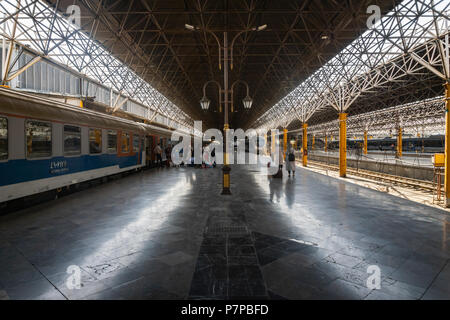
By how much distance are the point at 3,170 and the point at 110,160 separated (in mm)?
6010

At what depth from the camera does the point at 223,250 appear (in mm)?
4578

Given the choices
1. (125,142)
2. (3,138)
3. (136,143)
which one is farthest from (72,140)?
(136,143)

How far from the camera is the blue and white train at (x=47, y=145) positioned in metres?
6.67

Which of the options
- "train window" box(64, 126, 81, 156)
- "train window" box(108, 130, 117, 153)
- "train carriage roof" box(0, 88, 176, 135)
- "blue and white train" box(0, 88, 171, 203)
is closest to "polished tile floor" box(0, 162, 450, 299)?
"blue and white train" box(0, 88, 171, 203)

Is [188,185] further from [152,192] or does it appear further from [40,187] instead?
[40,187]

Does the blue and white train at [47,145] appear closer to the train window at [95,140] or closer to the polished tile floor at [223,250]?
the train window at [95,140]

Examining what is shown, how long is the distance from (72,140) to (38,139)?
1.62m

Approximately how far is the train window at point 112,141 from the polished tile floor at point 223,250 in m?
4.59

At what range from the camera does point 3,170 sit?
21.2 feet

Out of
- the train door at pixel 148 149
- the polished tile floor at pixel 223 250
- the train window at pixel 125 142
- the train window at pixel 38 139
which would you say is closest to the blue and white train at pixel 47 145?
the train window at pixel 38 139

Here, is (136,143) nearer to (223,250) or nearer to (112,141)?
(112,141)
